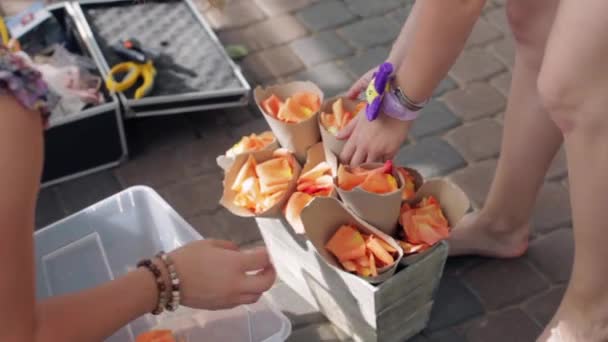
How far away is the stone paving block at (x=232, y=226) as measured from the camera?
174cm

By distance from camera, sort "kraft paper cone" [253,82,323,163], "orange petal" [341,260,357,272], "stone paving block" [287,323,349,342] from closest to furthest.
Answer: "orange petal" [341,260,357,272] → "kraft paper cone" [253,82,323,163] → "stone paving block" [287,323,349,342]

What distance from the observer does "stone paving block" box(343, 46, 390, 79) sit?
2154mm

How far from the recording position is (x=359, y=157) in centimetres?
132

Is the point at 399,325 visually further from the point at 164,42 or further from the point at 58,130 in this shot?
the point at 164,42

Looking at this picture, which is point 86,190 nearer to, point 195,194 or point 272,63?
point 195,194

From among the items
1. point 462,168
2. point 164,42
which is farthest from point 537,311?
point 164,42

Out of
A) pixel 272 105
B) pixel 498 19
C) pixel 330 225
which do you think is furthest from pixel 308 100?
pixel 498 19

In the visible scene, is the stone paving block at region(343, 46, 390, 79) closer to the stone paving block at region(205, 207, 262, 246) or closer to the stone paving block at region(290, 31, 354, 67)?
the stone paving block at region(290, 31, 354, 67)

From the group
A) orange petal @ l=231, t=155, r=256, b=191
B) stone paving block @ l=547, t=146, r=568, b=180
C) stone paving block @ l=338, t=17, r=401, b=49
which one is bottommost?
stone paving block @ l=547, t=146, r=568, b=180

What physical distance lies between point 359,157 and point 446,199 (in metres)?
0.16

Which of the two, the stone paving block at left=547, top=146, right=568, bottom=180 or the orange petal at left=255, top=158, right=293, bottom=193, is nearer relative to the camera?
the orange petal at left=255, top=158, right=293, bottom=193

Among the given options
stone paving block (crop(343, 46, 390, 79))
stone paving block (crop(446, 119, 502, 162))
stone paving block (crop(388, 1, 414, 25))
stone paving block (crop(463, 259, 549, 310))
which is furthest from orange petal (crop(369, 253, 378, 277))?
stone paving block (crop(388, 1, 414, 25))

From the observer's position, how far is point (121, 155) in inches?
75.2

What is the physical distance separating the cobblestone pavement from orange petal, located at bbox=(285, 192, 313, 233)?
32cm
